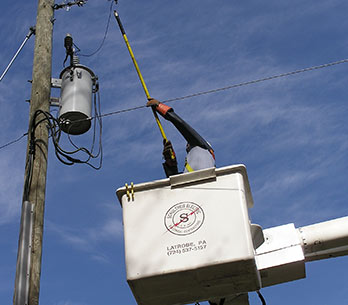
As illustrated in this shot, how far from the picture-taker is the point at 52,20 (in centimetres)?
556

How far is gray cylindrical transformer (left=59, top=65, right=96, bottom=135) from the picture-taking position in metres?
5.05

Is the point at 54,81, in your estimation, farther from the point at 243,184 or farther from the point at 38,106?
the point at 243,184

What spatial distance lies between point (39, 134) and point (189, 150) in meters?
1.06

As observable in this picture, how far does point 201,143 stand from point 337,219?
3.88 ft

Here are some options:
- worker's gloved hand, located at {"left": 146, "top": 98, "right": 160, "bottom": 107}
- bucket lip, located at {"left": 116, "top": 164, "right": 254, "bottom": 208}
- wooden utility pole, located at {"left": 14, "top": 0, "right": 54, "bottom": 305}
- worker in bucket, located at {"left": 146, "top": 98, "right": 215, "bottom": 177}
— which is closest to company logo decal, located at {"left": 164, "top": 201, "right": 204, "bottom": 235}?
bucket lip, located at {"left": 116, "top": 164, "right": 254, "bottom": 208}

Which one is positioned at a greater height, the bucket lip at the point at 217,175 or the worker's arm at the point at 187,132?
the worker's arm at the point at 187,132

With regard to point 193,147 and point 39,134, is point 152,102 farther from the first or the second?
point 39,134

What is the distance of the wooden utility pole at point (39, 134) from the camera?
13.0 feet

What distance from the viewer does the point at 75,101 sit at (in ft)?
16.7

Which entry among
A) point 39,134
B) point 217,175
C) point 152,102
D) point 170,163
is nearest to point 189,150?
point 170,163

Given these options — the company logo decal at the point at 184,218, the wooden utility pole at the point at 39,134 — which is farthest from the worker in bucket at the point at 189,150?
the wooden utility pole at the point at 39,134

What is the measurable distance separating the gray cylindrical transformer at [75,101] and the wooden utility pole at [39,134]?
0.54 feet

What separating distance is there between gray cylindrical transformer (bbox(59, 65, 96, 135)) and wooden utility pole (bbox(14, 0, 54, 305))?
0.17 m

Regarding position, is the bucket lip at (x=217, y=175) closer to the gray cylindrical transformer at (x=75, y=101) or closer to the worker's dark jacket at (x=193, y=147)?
the worker's dark jacket at (x=193, y=147)
